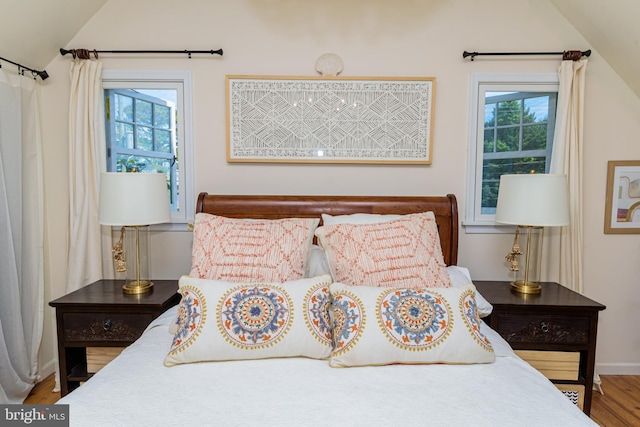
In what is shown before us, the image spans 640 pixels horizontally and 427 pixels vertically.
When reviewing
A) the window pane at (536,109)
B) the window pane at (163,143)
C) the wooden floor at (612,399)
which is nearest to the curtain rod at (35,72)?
the window pane at (163,143)

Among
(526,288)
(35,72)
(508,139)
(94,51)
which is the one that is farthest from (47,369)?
(508,139)

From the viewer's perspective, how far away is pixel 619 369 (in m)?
2.66

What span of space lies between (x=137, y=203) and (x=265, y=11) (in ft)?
4.81

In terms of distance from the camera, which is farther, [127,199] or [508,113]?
[508,113]

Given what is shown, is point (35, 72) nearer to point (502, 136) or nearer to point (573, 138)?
point (502, 136)

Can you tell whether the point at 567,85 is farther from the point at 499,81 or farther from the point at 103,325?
the point at 103,325

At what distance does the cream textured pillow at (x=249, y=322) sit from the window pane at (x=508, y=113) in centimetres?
190

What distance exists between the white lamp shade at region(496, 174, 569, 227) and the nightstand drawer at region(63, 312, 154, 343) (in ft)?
6.81

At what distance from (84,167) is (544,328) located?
2.88 metres

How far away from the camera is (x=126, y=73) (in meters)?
2.51

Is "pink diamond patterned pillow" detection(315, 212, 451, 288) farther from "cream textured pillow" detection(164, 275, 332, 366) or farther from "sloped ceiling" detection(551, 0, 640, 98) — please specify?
"sloped ceiling" detection(551, 0, 640, 98)

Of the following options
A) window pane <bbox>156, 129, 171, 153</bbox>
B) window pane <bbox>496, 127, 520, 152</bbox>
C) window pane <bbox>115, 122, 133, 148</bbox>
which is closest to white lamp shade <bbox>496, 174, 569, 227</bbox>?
window pane <bbox>496, 127, 520, 152</bbox>

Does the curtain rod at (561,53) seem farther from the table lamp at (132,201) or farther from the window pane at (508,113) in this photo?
the table lamp at (132,201)

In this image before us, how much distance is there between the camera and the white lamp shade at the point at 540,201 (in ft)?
6.81
